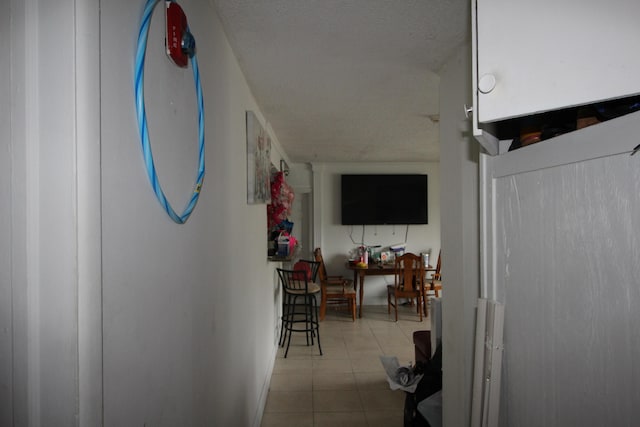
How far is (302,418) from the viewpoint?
2.39m

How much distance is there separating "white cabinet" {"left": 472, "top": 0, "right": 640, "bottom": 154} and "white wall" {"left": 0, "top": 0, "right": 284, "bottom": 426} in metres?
0.76

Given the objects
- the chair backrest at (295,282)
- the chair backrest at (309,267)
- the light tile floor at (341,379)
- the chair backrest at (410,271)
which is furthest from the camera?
the chair backrest at (410,271)

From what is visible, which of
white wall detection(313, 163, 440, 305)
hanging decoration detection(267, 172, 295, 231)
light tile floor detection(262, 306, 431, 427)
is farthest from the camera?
white wall detection(313, 163, 440, 305)

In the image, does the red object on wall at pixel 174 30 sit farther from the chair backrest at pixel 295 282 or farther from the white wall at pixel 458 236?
the chair backrest at pixel 295 282

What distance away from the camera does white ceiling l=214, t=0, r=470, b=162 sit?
4.24ft

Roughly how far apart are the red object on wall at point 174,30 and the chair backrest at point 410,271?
409cm

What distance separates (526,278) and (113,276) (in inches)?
37.0

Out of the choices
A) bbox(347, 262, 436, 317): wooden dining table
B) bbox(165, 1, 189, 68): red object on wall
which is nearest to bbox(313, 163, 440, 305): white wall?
bbox(347, 262, 436, 317): wooden dining table

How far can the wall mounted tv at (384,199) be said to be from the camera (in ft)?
17.6

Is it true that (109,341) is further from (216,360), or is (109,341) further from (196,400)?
(216,360)

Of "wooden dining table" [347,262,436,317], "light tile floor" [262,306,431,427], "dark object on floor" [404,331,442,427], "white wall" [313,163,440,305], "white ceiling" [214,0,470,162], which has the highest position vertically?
"white ceiling" [214,0,470,162]

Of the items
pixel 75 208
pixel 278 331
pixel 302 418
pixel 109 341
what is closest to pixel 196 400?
pixel 109 341

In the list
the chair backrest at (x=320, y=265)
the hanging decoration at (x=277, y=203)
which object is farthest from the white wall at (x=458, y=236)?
the chair backrest at (x=320, y=265)

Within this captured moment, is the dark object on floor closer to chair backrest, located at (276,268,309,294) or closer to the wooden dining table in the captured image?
chair backrest, located at (276,268,309,294)
